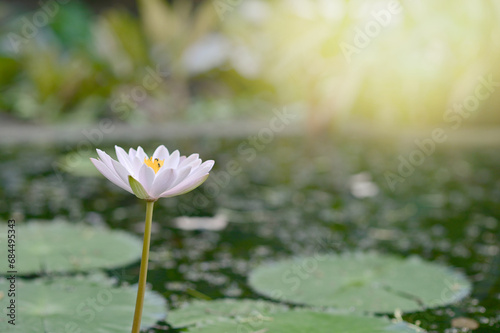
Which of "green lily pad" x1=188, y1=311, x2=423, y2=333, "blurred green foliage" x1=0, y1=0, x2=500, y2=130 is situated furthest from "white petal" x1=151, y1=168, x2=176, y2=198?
"blurred green foliage" x1=0, y1=0, x2=500, y2=130

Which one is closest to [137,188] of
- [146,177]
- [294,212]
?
[146,177]

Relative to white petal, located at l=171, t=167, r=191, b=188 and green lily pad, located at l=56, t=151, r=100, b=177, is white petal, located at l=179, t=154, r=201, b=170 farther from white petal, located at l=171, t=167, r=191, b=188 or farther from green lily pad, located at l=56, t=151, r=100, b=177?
green lily pad, located at l=56, t=151, r=100, b=177

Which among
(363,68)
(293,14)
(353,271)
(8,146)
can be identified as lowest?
(353,271)

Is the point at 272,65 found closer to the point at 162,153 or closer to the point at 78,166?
the point at 78,166

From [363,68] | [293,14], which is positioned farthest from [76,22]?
[363,68]

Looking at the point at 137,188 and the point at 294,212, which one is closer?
the point at 137,188

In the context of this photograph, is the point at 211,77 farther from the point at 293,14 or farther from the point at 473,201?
the point at 473,201

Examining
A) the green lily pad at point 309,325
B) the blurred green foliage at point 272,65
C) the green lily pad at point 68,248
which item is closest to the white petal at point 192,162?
the green lily pad at point 309,325
